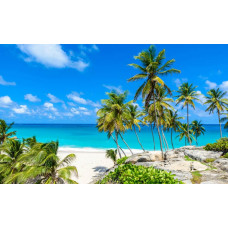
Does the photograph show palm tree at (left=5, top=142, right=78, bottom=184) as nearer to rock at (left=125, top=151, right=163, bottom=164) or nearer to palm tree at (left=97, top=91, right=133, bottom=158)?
rock at (left=125, top=151, right=163, bottom=164)

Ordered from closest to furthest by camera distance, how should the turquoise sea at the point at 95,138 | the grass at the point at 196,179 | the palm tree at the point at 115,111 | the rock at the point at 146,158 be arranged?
the grass at the point at 196,179
the rock at the point at 146,158
the palm tree at the point at 115,111
the turquoise sea at the point at 95,138

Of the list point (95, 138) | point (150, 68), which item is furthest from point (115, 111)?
point (95, 138)

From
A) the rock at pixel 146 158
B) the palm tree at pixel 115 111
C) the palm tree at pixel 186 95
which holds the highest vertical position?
the palm tree at pixel 186 95

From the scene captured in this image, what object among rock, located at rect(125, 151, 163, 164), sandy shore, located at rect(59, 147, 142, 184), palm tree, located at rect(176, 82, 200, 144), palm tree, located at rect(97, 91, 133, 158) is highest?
palm tree, located at rect(176, 82, 200, 144)

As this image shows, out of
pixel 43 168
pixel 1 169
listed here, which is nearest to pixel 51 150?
pixel 43 168

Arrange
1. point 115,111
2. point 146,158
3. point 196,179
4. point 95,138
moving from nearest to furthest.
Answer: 1. point 196,179
2. point 146,158
3. point 115,111
4. point 95,138

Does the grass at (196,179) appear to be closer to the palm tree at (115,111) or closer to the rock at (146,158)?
the rock at (146,158)

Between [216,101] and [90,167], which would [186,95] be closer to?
[216,101]

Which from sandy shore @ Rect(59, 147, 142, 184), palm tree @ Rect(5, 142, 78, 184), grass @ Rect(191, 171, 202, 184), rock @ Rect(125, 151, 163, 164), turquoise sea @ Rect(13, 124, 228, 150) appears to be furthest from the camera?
turquoise sea @ Rect(13, 124, 228, 150)

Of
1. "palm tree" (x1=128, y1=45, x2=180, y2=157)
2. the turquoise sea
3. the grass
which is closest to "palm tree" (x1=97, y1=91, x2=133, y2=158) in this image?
"palm tree" (x1=128, y1=45, x2=180, y2=157)

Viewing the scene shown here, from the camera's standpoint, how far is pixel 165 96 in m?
16.4

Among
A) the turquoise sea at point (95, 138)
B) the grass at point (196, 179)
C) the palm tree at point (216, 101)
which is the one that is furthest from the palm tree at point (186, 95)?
the turquoise sea at point (95, 138)

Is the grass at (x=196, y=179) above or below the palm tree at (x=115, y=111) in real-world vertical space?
below

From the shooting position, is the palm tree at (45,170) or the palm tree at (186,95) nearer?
the palm tree at (45,170)
